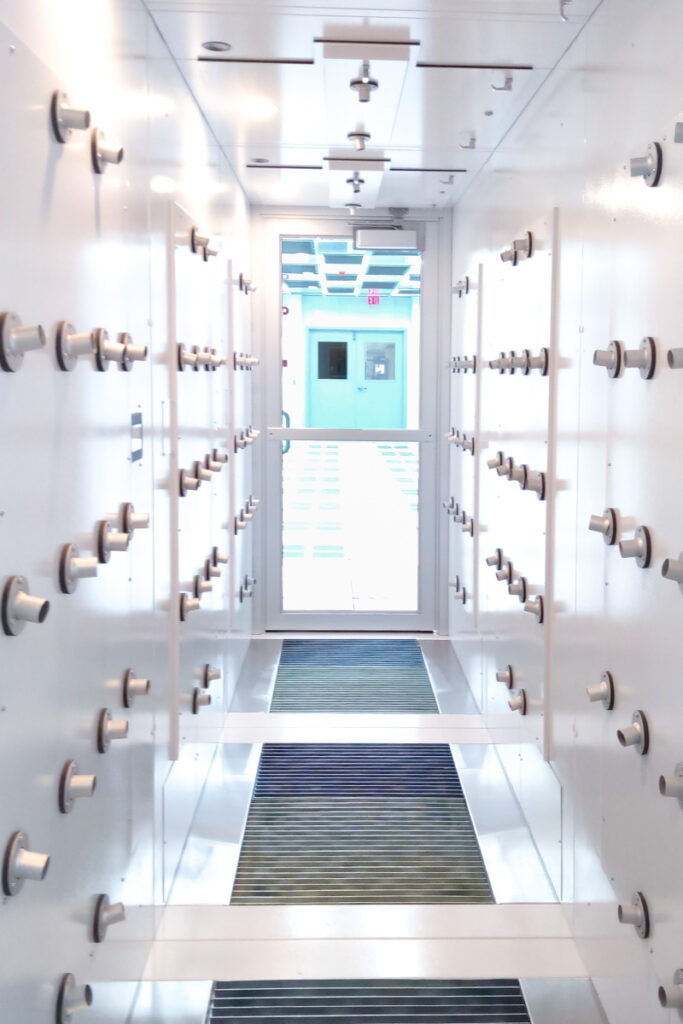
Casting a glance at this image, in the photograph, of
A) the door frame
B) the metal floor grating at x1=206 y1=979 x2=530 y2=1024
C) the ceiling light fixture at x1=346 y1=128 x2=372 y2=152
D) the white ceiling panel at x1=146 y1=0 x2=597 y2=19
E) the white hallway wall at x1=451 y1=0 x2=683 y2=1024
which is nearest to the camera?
the white hallway wall at x1=451 y1=0 x2=683 y2=1024

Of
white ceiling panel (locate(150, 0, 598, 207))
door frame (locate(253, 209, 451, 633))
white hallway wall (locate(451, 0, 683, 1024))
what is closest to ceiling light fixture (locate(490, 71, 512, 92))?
white ceiling panel (locate(150, 0, 598, 207))

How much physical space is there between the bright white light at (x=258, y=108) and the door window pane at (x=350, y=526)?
2.50 meters

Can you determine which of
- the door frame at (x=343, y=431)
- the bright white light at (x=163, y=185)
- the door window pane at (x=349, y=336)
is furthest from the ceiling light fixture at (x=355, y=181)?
the bright white light at (x=163, y=185)

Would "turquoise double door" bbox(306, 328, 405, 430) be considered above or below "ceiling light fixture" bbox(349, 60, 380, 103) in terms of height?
below

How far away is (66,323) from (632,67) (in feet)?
4.45

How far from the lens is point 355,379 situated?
20.1ft

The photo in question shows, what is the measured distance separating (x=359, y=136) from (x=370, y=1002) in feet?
9.95

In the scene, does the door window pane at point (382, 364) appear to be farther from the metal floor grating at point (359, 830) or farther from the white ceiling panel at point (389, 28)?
the white ceiling panel at point (389, 28)

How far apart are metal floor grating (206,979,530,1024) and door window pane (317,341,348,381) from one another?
4047 millimetres

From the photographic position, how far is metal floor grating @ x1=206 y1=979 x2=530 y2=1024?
2477 millimetres

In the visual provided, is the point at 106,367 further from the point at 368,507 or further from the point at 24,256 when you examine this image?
the point at 368,507

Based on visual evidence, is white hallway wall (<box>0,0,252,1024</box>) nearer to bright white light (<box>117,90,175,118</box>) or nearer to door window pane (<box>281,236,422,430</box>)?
bright white light (<box>117,90,175,118</box>)

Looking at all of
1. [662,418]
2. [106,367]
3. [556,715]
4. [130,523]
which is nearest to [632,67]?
[662,418]

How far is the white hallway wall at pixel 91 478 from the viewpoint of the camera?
1.56 meters
